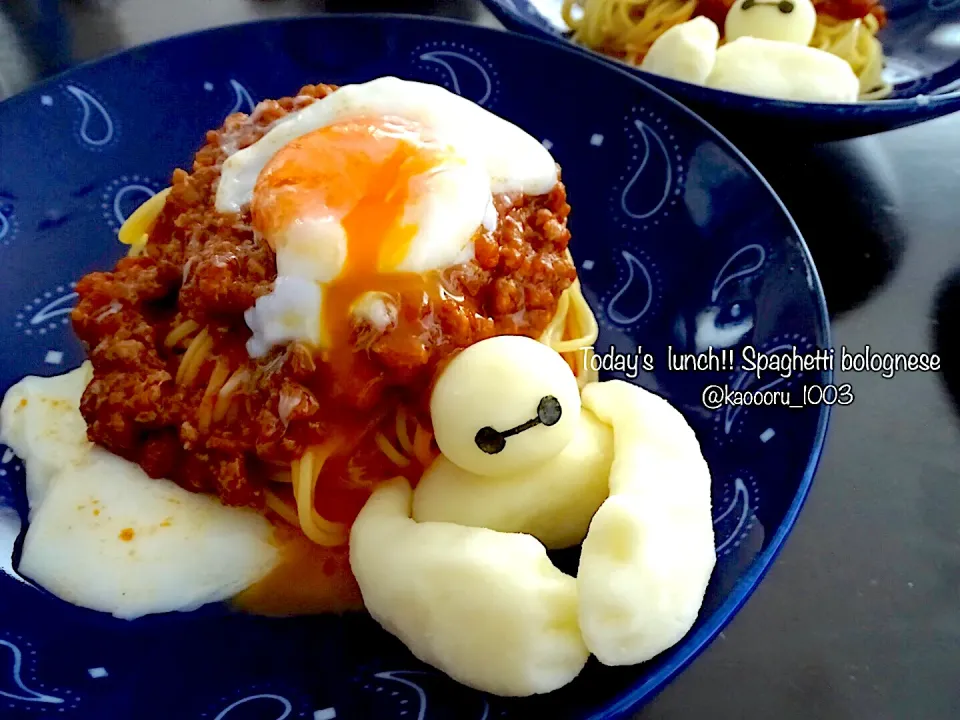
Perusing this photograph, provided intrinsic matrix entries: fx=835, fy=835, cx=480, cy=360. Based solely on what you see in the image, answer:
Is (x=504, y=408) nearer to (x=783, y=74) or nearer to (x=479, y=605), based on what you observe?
(x=479, y=605)

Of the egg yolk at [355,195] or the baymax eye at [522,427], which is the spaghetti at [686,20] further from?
the baymax eye at [522,427]

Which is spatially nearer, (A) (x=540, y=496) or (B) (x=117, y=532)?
(A) (x=540, y=496)

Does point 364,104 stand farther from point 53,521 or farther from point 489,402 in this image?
point 53,521

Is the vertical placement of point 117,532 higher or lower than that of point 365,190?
lower

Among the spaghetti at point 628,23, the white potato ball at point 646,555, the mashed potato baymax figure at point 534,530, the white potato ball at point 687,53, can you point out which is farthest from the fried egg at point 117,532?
the spaghetti at point 628,23

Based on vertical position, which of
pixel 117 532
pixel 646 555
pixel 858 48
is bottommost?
pixel 117 532

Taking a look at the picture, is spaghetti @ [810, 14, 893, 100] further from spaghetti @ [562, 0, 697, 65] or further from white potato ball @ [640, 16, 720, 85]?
white potato ball @ [640, 16, 720, 85]

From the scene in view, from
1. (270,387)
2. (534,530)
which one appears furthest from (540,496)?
(270,387)
